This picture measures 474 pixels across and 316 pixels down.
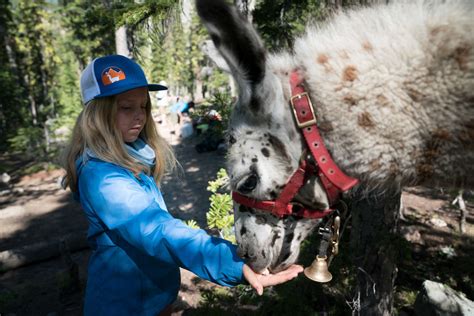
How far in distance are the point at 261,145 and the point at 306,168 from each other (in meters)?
0.26

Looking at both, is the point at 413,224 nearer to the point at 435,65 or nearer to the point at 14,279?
the point at 435,65

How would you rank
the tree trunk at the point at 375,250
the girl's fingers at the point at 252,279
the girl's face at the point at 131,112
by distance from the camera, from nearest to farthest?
1. the girl's fingers at the point at 252,279
2. the girl's face at the point at 131,112
3. the tree trunk at the point at 375,250

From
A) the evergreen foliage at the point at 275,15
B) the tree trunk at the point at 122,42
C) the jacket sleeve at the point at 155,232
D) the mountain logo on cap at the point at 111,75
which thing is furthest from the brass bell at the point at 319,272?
the tree trunk at the point at 122,42

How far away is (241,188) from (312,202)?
0.40 meters

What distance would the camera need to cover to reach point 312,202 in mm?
1677

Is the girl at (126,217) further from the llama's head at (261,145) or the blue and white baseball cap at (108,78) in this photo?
the llama's head at (261,145)

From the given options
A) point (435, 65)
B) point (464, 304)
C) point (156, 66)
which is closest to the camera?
point (435, 65)

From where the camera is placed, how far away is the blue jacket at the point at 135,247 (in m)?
1.47

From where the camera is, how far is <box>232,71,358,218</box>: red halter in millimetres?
1502

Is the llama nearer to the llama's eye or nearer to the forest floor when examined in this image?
the llama's eye

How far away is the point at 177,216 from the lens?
784 cm

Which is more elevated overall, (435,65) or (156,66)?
(156,66)

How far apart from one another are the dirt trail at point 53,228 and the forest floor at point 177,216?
0.05 feet

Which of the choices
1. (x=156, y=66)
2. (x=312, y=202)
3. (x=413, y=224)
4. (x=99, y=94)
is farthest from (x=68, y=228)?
(x=156, y=66)
